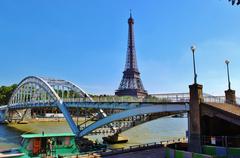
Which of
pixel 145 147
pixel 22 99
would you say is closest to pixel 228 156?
pixel 145 147

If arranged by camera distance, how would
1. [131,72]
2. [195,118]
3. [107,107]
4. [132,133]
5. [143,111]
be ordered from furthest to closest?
[131,72] < [132,133] < [107,107] < [143,111] < [195,118]

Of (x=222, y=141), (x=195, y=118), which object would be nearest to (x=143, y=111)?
(x=195, y=118)

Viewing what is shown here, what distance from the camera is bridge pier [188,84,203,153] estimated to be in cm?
2113

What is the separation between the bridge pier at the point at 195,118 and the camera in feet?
69.3

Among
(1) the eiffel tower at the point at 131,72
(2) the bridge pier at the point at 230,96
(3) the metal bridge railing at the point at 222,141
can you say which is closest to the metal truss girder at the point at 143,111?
(3) the metal bridge railing at the point at 222,141

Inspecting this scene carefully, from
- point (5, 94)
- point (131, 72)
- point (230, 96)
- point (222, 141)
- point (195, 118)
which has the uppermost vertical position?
point (131, 72)

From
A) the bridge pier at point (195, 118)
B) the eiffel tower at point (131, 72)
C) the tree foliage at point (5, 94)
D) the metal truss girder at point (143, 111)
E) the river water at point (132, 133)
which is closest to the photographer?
the bridge pier at point (195, 118)

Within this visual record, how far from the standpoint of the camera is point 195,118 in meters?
21.5

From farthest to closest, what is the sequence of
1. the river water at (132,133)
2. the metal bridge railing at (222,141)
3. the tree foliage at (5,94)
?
the tree foliage at (5,94) < the river water at (132,133) < the metal bridge railing at (222,141)

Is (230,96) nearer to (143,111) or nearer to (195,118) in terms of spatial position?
(195,118)

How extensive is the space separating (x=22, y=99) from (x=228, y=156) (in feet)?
263

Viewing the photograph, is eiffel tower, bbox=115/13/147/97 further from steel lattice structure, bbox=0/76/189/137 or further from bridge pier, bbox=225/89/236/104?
bridge pier, bbox=225/89/236/104

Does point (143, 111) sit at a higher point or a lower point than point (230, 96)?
lower

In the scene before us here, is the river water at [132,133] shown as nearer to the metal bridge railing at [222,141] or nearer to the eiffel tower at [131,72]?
the metal bridge railing at [222,141]
